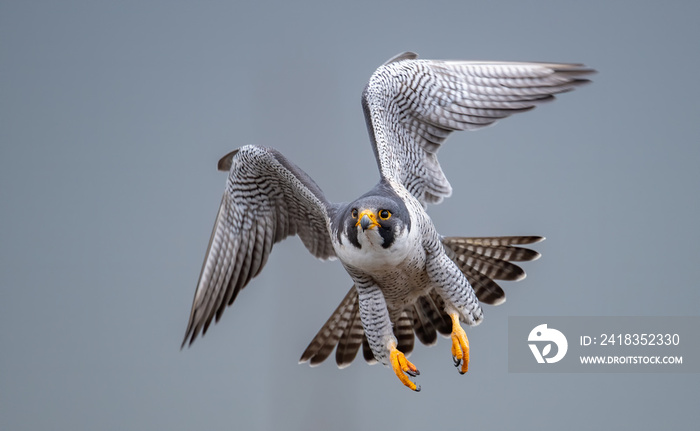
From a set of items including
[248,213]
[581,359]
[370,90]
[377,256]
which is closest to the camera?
[377,256]

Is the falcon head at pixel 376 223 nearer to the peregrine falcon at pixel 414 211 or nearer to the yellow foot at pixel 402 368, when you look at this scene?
the peregrine falcon at pixel 414 211

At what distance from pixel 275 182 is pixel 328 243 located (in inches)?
16.1

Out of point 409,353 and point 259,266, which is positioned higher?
point 259,266

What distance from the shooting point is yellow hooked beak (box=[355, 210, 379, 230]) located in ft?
7.88

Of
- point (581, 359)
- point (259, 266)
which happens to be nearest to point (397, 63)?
point (259, 266)

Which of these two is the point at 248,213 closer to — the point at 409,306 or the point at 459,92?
the point at 409,306

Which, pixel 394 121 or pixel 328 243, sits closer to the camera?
pixel 394 121

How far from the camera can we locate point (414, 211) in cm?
271

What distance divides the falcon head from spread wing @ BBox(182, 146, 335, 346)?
70 centimetres

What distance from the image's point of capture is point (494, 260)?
10.6 ft

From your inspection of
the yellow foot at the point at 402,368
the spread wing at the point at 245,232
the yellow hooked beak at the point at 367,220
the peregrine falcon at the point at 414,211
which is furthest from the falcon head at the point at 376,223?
the spread wing at the point at 245,232

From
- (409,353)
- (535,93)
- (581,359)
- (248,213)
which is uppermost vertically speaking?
(535,93)

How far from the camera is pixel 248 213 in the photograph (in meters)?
3.30

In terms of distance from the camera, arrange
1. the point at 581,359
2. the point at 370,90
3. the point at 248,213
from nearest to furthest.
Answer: the point at 370,90 → the point at 248,213 → the point at 581,359
